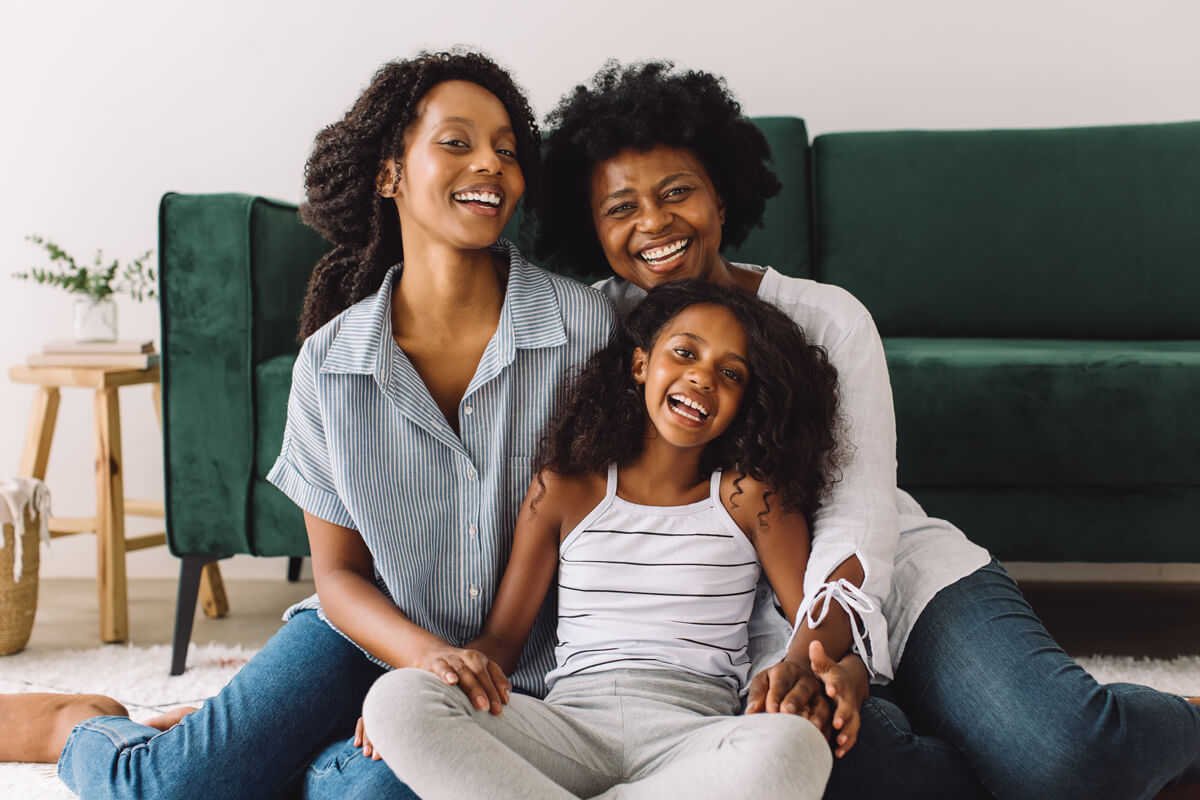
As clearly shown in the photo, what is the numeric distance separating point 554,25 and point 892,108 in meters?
0.84

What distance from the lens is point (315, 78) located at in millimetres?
2461

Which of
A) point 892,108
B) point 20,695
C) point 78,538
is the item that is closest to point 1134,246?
point 892,108

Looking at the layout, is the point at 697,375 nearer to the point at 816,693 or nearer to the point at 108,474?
the point at 816,693

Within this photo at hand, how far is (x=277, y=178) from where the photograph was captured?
2480 mm

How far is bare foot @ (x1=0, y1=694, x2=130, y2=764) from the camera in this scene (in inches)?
52.4

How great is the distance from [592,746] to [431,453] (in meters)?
0.39

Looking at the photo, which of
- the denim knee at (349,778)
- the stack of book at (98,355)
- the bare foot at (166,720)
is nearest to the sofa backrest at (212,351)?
the stack of book at (98,355)

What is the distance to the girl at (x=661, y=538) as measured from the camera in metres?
0.98

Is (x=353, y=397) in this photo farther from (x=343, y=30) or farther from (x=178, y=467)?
(x=343, y=30)

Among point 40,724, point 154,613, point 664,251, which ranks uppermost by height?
point 664,251

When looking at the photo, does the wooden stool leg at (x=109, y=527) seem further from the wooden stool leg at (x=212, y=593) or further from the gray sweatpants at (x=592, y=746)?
the gray sweatpants at (x=592, y=746)

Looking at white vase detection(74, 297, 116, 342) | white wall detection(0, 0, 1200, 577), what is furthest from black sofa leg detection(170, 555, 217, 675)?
white wall detection(0, 0, 1200, 577)

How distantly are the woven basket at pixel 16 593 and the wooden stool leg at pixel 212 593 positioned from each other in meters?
0.33

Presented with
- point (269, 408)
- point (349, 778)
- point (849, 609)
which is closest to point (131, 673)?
point (269, 408)
